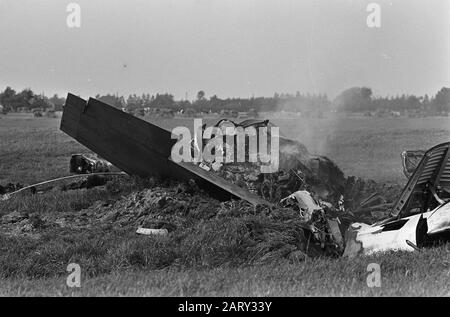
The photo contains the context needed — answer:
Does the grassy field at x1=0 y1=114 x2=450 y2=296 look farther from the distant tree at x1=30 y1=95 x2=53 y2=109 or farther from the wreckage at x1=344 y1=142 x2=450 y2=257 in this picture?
the distant tree at x1=30 y1=95 x2=53 y2=109

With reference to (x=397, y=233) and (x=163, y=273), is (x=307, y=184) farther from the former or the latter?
(x=163, y=273)

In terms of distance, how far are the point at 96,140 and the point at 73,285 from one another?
5038 mm

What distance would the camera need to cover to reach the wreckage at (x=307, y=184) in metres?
7.96

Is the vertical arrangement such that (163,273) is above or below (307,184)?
below

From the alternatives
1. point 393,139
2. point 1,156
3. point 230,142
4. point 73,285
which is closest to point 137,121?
point 230,142

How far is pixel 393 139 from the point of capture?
74.7ft

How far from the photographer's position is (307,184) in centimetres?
1081

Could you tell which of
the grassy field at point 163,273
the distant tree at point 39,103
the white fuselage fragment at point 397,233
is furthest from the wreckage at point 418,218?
the distant tree at point 39,103

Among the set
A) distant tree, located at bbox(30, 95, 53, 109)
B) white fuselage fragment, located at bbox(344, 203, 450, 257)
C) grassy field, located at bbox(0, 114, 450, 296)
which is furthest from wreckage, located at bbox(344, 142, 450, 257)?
distant tree, located at bbox(30, 95, 53, 109)

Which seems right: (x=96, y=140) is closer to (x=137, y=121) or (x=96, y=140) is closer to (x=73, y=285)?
(x=137, y=121)

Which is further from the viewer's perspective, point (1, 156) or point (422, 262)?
point (1, 156)

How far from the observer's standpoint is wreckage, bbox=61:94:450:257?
796cm

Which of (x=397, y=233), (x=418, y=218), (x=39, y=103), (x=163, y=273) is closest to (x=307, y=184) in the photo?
(x=397, y=233)
